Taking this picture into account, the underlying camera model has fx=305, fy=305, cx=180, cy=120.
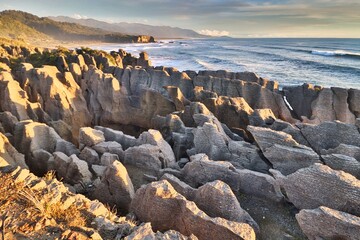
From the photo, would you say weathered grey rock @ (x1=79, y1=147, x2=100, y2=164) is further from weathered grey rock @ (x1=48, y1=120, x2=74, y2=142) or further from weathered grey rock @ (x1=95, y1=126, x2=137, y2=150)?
weathered grey rock @ (x1=48, y1=120, x2=74, y2=142)

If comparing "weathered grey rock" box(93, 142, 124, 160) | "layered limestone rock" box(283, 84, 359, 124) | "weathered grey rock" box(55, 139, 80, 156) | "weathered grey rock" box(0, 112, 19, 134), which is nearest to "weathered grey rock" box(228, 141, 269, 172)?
"weathered grey rock" box(93, 142, 124, 160)

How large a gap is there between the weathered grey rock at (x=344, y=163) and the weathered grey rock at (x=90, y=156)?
9.55 meters

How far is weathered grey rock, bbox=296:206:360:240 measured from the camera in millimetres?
8578

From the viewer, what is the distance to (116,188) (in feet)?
37.7

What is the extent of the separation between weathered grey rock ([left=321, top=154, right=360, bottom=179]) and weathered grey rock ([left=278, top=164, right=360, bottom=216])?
5.32 feet

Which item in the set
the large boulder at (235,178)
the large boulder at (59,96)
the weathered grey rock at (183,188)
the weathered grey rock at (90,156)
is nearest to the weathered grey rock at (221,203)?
the weathered grey rock at (183,188)

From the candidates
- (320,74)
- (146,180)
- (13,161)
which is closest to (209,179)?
(146,180)

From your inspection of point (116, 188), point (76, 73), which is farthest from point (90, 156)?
point (76, 73)

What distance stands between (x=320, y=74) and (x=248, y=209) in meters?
50.3

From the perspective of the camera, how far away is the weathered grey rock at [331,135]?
13.8 metres

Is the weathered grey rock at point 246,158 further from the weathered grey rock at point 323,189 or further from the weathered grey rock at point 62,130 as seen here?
the weathered grey rock at point 62,130

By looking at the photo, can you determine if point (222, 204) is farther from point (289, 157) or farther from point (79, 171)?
point (79, 171)

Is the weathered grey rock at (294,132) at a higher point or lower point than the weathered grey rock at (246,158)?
higher

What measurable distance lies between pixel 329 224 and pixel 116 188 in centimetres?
724
